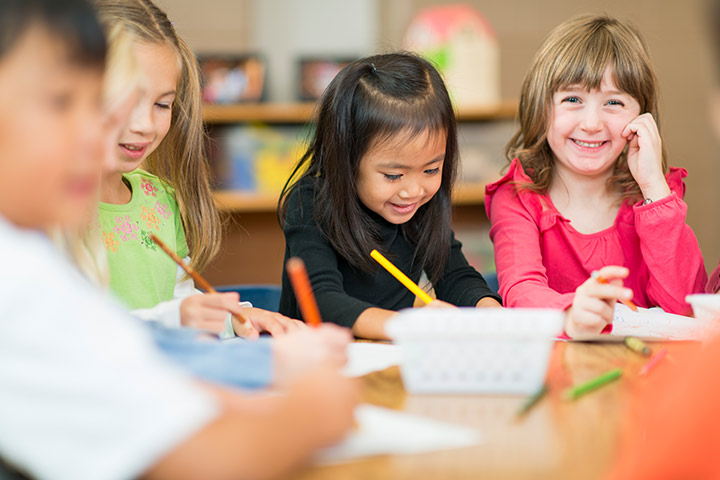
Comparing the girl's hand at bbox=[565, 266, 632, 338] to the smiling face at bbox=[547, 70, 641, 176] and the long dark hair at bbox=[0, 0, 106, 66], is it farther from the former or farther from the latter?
the long dark hair at bbox=[0, 0, 106, 66]

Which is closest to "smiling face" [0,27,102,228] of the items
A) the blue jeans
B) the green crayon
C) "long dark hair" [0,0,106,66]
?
"long dark hair" [0,0,106,66]

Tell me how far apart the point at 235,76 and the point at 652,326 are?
100 inches

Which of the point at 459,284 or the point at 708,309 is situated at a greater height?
the point at 708,309

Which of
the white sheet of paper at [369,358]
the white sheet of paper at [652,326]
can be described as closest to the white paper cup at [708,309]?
the white sheet of paper at [652,326]

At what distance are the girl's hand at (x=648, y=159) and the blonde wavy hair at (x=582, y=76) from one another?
6 centimetres

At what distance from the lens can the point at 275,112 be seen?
3287mm

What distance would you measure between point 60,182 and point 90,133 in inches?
1.8

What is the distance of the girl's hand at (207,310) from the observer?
97 cm

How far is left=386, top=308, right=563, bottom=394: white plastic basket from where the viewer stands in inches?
29.7

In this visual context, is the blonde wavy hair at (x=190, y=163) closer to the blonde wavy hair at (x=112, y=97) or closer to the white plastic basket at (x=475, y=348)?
the blonde wavy hair at (x=112, y=97)

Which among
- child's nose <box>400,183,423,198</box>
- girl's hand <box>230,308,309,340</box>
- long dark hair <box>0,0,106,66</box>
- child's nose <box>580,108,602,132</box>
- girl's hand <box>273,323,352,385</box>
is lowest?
girl's hand <box>230,308,309,340</box>

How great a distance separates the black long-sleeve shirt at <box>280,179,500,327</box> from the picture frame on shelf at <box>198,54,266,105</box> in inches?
80.1

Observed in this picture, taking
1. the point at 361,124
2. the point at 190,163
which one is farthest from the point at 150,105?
the point at 361,124

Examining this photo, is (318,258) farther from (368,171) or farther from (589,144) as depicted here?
(589,144)
